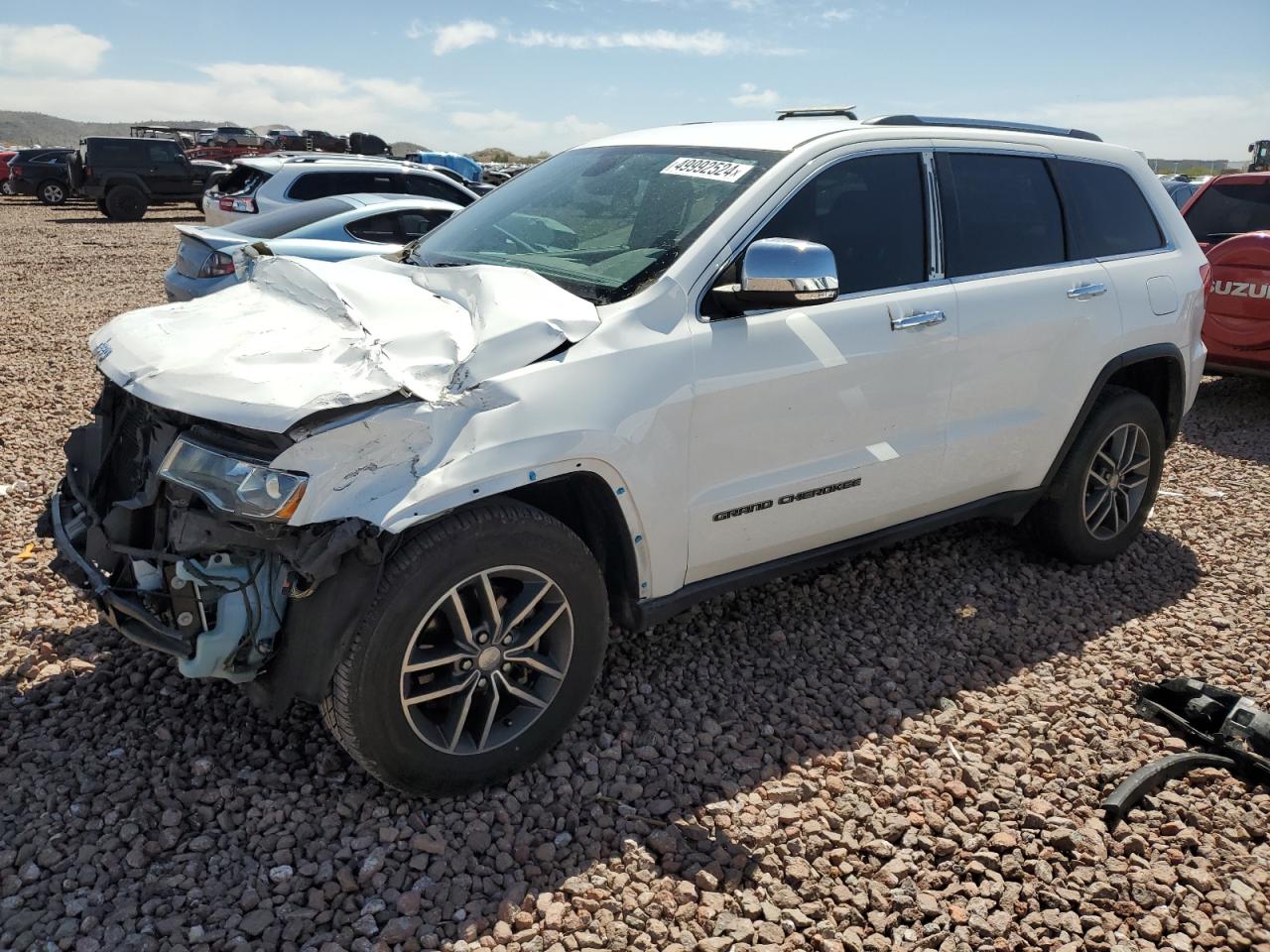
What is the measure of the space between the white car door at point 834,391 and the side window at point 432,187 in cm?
898

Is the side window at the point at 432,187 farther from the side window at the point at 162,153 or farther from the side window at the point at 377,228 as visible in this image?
the side window at the point at 162,153

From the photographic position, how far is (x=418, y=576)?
267 cm

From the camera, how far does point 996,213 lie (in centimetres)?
408

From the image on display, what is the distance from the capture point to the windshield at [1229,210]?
8.52 m

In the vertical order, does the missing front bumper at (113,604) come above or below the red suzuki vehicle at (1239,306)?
below

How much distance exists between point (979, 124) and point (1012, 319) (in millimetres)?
888

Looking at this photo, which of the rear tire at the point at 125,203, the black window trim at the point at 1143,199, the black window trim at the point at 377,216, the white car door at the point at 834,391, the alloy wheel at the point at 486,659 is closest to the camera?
the alloy wheel at the point at 486,659

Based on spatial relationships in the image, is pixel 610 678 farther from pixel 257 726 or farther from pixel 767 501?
pixel 257 726

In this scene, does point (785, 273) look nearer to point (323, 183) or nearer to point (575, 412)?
point (575, 412)

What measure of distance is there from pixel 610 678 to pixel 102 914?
5.75 ft

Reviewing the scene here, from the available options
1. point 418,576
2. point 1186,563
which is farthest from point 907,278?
point 1186,563

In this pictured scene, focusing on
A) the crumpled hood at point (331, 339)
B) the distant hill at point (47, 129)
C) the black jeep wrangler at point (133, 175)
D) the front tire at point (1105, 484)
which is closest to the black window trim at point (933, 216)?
the crumpled hood at point (331, 339)

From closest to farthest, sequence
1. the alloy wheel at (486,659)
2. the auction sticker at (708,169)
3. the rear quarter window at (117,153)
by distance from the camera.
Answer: the alloy wheel at (486,659) < the auction sticker at (708,169) < the rear quarter window at (117,153)

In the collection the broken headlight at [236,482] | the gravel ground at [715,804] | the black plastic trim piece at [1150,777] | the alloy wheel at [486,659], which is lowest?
the gravel ground at [715,804]
